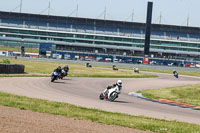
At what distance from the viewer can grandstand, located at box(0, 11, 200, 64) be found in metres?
144

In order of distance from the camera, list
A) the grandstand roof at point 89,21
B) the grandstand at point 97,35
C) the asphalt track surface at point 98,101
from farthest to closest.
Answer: the grandstand roof at point 89,21, the grandstand at point 97,35, the asphalt track surface at point 98,101

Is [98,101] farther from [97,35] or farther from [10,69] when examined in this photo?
[97,35]

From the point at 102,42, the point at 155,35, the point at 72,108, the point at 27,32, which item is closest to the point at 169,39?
the point at 155,35

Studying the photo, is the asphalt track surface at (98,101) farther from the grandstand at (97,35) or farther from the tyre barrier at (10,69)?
the grandstand at (97,35)

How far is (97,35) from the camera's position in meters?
145

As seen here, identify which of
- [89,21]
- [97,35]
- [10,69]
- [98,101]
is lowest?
[98,101]

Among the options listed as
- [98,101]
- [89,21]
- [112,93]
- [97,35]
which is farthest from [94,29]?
[98,101]

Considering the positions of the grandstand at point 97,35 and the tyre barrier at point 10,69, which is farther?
the grandstand at point 97,35

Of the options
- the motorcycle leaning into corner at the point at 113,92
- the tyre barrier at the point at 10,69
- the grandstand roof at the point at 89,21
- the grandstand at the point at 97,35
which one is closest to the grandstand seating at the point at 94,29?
the grandstand at the point at 97,35

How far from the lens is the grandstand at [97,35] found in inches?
5655

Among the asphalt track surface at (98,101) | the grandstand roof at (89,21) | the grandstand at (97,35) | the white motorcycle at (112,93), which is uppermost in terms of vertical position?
the grandstand roof at (89,21)

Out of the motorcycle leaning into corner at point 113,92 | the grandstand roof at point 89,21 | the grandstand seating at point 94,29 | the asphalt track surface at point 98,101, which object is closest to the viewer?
the asphalt track surface at point 98,101

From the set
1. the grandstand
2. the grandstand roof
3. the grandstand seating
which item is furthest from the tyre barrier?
the grandstand roof

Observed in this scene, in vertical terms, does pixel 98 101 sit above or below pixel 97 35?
below
